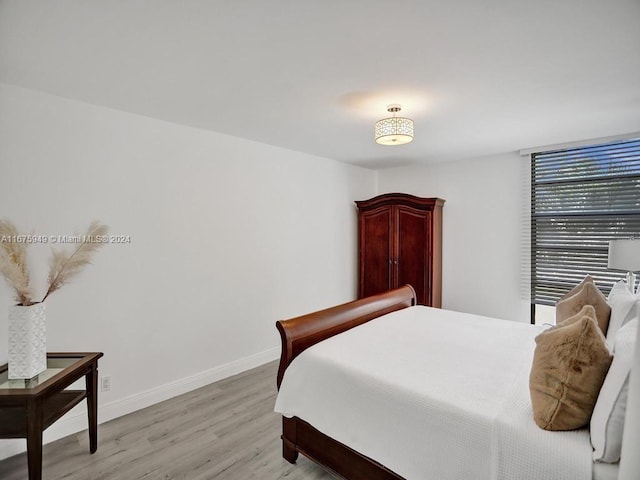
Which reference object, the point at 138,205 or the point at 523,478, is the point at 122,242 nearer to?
the point at 138,205

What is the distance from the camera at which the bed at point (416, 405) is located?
123cm

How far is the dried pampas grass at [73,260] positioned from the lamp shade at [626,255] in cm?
364

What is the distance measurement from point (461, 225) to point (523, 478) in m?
3.37

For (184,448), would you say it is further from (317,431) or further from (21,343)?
(21,343)

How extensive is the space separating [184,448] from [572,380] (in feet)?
7.22

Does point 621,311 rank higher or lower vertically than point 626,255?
lower

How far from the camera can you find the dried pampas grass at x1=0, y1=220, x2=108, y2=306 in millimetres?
1758

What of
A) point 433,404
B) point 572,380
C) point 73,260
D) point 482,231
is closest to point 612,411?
point 572,380

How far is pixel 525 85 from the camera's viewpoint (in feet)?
6.78

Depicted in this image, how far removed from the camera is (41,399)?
1645 millimetres

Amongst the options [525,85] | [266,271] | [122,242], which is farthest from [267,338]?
[525,85]

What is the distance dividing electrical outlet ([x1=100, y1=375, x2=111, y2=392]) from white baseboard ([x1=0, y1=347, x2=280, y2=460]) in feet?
0.36

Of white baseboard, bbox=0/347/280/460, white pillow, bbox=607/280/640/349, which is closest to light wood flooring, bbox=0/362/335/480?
white baseboard, bbox=0/347/280/460

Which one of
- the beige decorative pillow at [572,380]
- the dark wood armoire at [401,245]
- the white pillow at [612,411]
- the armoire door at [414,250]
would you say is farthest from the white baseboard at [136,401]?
the white pillow at [612,411]
